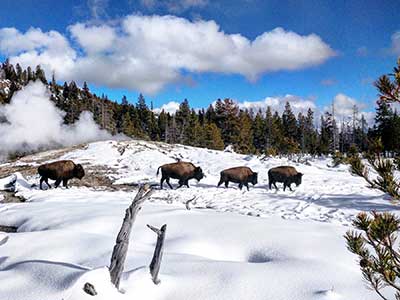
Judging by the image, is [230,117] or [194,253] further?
[230,117]

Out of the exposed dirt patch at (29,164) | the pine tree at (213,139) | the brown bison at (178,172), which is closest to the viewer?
the brown bison at (178,172)

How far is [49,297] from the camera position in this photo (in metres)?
4.36

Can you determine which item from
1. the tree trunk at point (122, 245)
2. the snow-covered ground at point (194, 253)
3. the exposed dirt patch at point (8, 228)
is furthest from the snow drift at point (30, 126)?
the tree trunk at point (122, 245)

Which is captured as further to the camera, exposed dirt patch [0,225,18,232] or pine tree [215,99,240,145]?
pine tree [215,99,240,145]

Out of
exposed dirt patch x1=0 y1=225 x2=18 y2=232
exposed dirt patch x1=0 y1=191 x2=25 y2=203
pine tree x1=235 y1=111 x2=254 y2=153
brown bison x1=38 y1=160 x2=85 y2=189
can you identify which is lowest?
exposed dirt patch x1=0 y1=191 x2=25 y2=203

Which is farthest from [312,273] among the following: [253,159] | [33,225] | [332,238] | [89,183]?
[253,159]

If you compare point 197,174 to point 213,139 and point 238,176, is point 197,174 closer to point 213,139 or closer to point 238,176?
point 238,176

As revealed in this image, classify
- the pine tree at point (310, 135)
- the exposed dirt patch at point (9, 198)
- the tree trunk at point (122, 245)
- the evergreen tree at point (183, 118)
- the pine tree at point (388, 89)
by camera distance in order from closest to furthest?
the pine tree at point (388, 89)
the tree trunk at point (122, 245)
the exposed dirt patch at point (9, 198)
the pine tree at point (310, 135)
the evergreen tree at point (183, 118)

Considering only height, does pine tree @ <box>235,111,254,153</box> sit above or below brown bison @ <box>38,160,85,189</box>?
above

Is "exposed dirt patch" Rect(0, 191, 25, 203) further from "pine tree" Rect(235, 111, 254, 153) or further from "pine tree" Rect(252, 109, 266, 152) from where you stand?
"pine tree" Rect(252, 109, 266, 152)

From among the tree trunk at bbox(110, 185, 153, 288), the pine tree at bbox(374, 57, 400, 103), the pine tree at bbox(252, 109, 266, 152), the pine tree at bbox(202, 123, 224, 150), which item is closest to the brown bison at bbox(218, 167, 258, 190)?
the tree trunk at bbox(110, 185, 153, 288)

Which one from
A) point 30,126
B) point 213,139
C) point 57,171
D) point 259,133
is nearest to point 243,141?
point 213,139

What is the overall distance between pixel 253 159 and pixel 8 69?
9872cm

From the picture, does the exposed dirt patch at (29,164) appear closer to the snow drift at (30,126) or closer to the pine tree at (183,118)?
the snow drift at (30,126)
